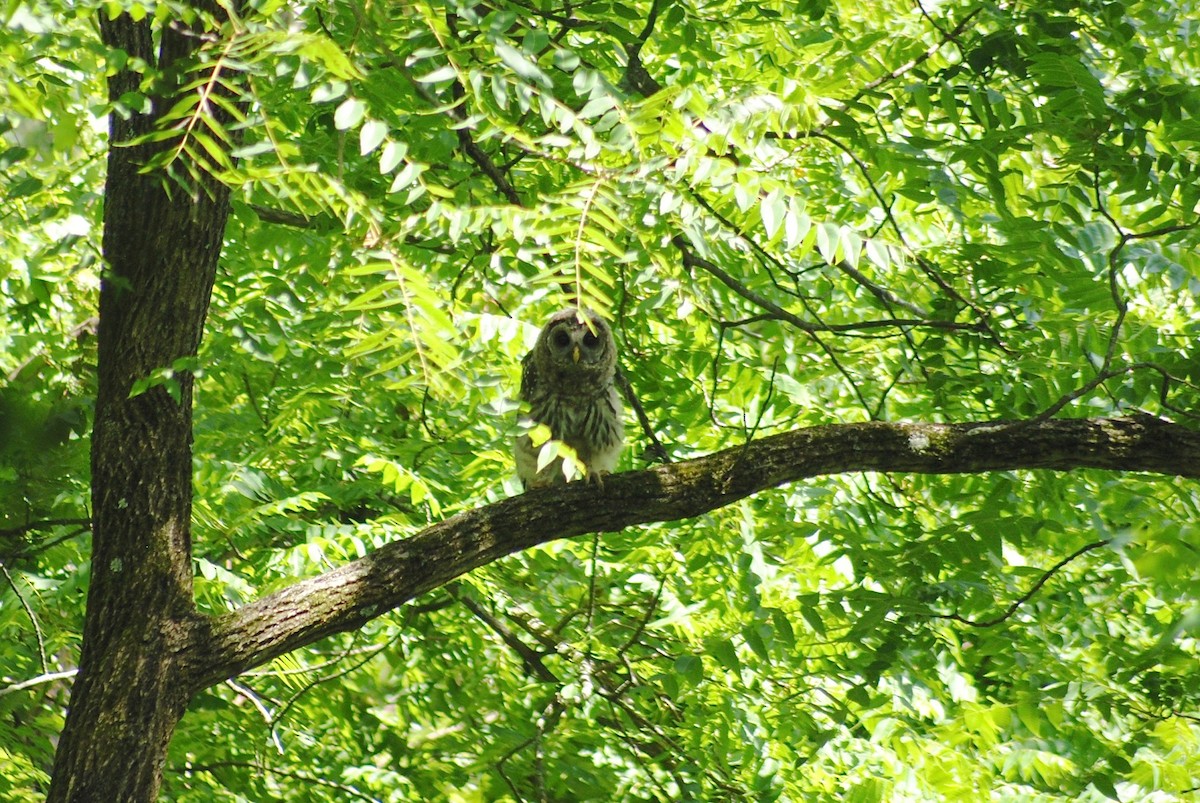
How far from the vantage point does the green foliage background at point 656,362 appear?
2.54 m

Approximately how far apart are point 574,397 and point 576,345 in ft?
0.86

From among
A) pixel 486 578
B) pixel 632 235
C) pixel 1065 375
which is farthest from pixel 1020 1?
pixel 486 578

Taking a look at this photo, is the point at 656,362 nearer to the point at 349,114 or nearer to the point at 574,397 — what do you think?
the point at 574,397

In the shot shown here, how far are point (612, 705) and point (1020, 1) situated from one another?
2935 mm

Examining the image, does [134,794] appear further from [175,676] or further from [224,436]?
[224,436]

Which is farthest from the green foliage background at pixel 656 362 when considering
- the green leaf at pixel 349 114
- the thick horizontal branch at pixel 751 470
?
the thick horizontal branch at pixel 751 470

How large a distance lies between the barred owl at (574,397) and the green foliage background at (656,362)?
13 centimetres

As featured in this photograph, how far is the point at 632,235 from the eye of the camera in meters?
3.09

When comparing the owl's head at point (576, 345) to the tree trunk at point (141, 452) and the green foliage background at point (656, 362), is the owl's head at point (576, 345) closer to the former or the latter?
the green foliage background at point (656, 362)

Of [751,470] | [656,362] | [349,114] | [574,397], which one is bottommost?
[751,470]

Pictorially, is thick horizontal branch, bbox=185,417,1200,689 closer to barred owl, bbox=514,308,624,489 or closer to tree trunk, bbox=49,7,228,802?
tree trunk, bbox=49,7,228,802

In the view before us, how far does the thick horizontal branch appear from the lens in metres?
2.85

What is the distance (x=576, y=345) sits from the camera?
4.10 meters

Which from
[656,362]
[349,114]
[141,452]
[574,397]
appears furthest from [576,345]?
[349,114]
